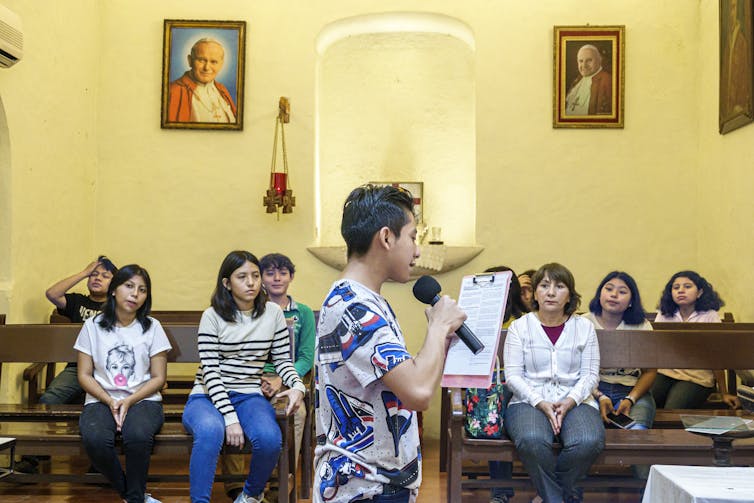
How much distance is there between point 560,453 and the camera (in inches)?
160

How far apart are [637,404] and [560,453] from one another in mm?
Answer: 830

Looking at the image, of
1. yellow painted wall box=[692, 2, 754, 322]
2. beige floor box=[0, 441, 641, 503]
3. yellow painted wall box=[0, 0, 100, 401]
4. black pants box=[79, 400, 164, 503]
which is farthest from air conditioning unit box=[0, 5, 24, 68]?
yellow painted wall box=[692, 2, 754, 322]

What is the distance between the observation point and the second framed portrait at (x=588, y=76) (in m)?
7.00

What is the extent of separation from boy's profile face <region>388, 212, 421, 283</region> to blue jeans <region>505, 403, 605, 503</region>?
2292 millimetres

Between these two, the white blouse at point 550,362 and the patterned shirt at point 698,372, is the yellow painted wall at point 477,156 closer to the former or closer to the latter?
the patterned shirt at point 698,372

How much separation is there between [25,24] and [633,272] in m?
4.78

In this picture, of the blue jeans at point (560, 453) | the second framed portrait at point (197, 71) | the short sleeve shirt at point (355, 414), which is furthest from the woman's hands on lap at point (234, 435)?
the second framed portrait at point (197, 71)

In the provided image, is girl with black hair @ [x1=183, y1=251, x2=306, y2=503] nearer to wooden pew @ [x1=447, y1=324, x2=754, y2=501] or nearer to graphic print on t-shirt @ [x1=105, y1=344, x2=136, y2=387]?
graphic print on t-shirt @ [x1=105, y1=344, x2=136, y2=387]

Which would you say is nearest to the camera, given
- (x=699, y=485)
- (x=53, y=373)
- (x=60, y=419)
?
(x=699, y=485)

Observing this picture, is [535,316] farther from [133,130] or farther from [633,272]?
[133,130]

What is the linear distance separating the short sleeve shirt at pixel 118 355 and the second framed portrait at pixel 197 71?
9.61 feet

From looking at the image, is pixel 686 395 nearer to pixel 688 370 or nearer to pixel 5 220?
pixel 688 370

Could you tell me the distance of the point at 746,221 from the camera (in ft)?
19.5

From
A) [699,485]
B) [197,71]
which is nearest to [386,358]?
[699,485]
